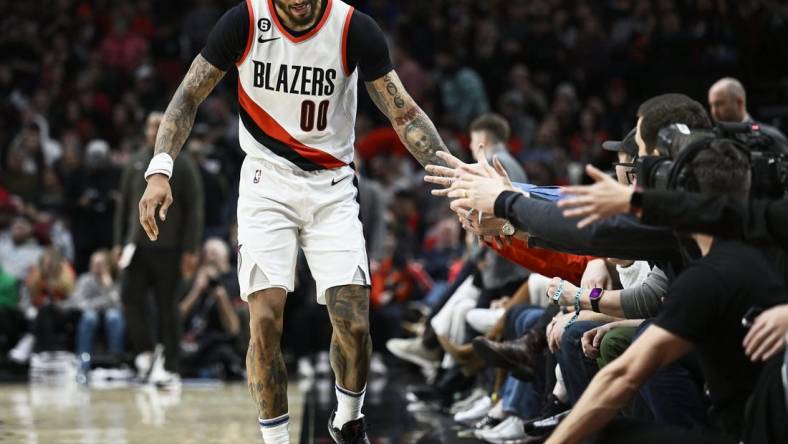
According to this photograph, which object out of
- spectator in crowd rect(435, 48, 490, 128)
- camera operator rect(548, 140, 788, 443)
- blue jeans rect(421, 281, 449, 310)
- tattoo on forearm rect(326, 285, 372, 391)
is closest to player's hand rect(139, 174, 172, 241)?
tattoo on forearm rect(326, 285, 372, 391)

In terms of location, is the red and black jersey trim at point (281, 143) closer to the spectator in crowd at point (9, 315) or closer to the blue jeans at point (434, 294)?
the blue jeans at point (434, 294)

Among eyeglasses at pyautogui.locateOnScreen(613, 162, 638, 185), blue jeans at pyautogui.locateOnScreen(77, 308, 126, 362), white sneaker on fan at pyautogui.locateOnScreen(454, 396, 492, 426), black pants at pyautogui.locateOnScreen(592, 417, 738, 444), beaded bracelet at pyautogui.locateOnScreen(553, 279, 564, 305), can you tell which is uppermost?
eyeglasses at pyautogui.locateOnScreen(613, 162, 638, 185)

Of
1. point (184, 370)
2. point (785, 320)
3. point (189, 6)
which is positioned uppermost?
point (189, 6)

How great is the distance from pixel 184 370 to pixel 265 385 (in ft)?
18.5

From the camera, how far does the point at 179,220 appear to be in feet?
32.3

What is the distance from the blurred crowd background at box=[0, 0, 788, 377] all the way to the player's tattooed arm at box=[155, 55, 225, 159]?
4.97 meters

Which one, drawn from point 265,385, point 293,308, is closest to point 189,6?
point 293,308

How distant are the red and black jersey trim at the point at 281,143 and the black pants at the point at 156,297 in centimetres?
479

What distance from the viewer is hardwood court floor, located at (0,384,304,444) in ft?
21.6

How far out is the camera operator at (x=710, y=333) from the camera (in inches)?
127

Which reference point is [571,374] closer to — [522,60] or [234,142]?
[234,142]

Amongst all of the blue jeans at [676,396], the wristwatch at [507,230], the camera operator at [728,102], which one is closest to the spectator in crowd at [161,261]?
the camera operator at [728,102]

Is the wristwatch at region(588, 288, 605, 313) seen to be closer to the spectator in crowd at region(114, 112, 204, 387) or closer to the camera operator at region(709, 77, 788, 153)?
the camera operator at region(709, 77, 788, 153)

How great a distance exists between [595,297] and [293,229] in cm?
128
